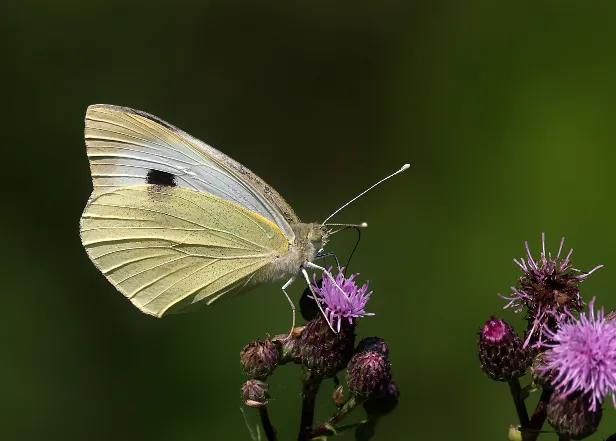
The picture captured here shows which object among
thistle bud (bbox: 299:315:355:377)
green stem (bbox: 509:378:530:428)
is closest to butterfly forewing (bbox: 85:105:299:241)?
thistle bud (bbox: 299:315:355:377)

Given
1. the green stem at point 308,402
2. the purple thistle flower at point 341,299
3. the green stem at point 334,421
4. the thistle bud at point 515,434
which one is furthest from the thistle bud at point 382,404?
the thistle bud at point 515,434

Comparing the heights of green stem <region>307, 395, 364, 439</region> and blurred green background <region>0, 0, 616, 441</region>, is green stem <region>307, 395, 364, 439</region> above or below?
below

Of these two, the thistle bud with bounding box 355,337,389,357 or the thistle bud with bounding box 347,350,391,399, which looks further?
the thistle bud with bounding box 355,337,389,357

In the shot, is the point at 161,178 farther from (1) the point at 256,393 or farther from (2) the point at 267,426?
(2) the point at 267,426

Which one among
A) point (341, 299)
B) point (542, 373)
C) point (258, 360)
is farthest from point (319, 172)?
point (542, 373)

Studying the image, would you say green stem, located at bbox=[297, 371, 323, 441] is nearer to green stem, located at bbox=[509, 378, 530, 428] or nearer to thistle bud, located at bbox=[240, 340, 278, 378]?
thistle bud, located at bbox=[240, 340, 278, 378]

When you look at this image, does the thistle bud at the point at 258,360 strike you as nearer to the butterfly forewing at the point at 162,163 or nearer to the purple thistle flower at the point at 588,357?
the butterfly forewing at the point at 162,163
